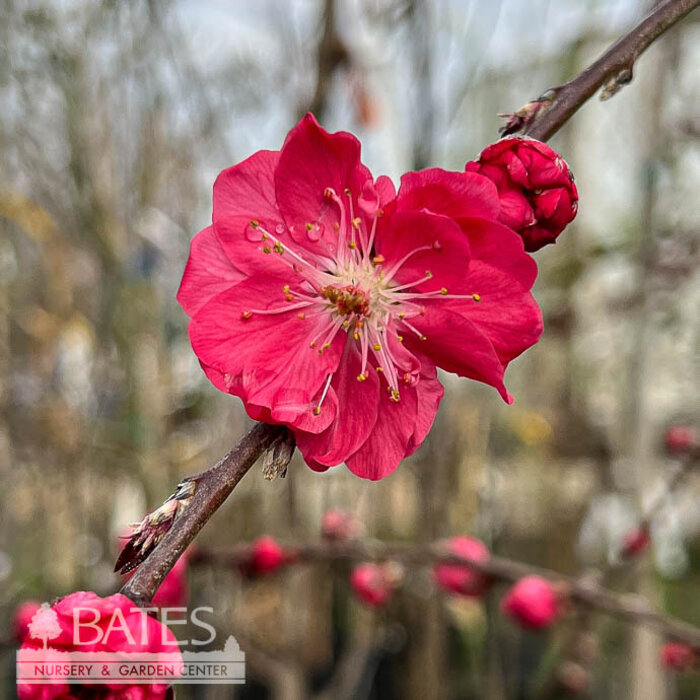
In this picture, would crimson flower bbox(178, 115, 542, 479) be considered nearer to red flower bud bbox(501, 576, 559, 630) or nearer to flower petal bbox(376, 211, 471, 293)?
flower petal bbox(376, 211, 471, 293)

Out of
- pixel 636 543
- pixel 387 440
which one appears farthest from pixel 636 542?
pixel 387 440

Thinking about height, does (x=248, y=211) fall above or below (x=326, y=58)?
below

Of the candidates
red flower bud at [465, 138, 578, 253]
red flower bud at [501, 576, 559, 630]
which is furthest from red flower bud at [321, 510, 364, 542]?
red flower bud at [465, 138, 578, 253]

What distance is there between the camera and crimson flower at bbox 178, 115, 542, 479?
42 cm

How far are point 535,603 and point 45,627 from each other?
94cm

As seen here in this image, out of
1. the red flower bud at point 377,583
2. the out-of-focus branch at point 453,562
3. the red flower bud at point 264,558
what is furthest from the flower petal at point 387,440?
the red flower bud at point 377,583

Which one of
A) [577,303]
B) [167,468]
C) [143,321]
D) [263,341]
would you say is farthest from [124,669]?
[577,303]

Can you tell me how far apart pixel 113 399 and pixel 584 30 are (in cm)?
165

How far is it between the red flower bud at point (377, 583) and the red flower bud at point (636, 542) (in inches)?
16.5

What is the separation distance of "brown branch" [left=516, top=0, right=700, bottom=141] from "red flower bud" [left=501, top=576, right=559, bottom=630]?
0.87 meters

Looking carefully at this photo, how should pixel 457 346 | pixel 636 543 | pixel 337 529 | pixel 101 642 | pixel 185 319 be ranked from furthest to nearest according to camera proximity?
1. pixel 185 319
2. pixel 337 529
3. pixel 636 543
4. pixel 457 346
5. pixel 101 642

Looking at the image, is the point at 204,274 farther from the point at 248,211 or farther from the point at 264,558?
the point at 264,558

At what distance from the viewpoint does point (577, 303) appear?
2.67 meters

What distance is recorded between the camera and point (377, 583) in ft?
4.80
